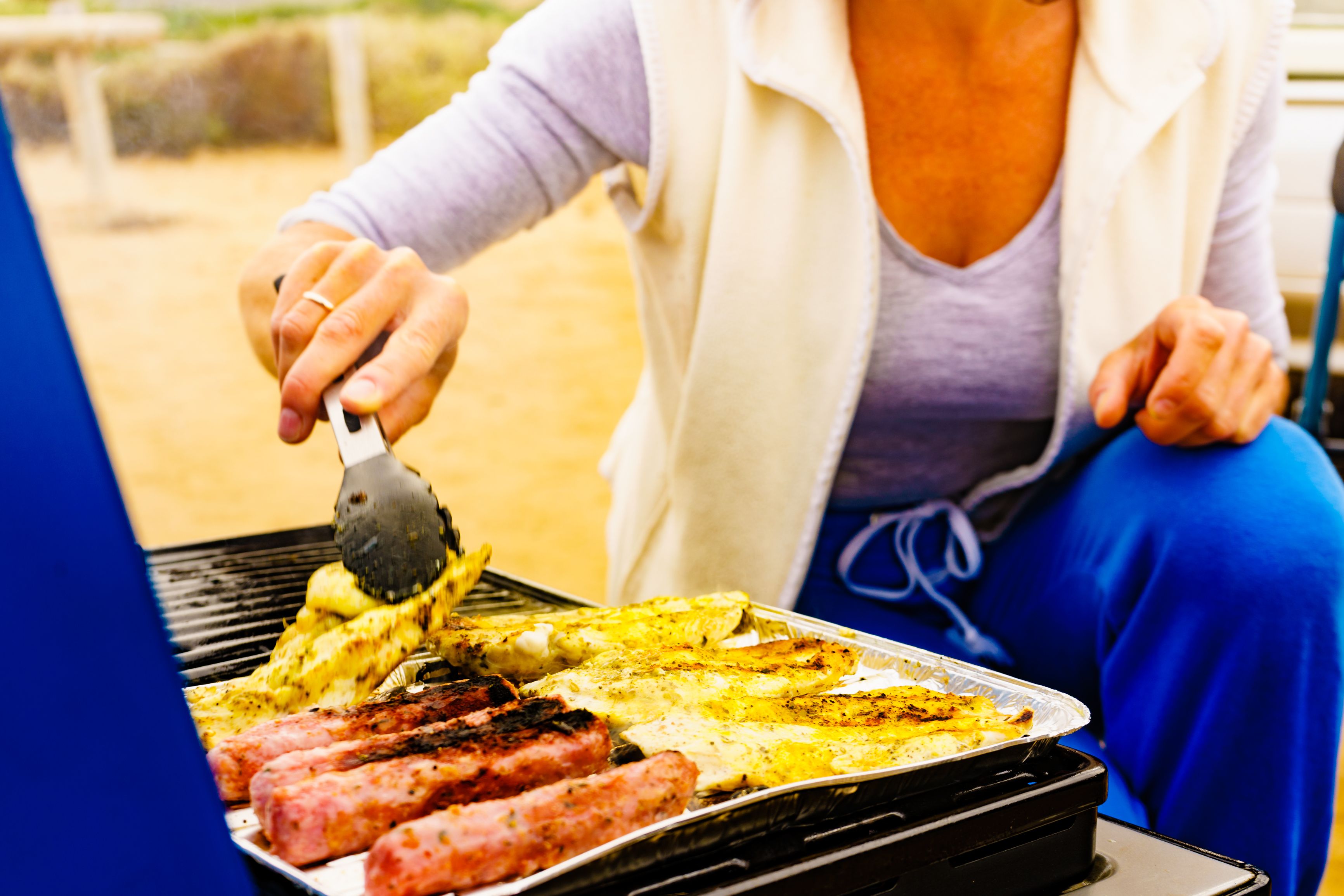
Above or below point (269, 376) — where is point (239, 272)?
above

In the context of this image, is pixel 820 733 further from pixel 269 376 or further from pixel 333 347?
pixel 269 376

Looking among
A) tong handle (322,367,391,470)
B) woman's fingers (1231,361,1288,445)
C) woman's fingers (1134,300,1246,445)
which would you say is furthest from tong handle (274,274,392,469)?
woman's fingers (1231,361,1288,445)

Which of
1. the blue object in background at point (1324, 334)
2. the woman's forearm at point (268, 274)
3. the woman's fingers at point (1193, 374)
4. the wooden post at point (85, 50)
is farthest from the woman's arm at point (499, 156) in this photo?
the wooden post at point (85, 50)

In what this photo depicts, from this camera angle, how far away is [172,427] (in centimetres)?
894

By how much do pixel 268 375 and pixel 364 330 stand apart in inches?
116

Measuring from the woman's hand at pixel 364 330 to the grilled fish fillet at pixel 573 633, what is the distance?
0.77 ft

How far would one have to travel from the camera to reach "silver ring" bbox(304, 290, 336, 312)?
1.11 metres

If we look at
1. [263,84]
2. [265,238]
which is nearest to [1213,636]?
[265,238]

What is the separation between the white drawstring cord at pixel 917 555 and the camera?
1599 millimetres

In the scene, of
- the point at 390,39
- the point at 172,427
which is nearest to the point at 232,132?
the point at 390,39

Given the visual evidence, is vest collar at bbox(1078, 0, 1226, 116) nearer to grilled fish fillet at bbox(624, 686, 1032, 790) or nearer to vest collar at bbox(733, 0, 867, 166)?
vest collar at bbox(733, 0, 867, 166)

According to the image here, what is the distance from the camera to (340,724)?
88cm

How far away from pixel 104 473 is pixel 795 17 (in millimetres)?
1210

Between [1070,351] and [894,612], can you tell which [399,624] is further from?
[1070,351]
